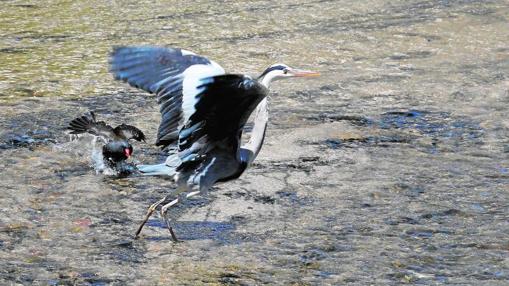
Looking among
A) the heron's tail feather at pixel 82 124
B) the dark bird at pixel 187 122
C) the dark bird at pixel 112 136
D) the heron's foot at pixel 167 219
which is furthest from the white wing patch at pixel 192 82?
the heron's tail feather at pixel 82 124

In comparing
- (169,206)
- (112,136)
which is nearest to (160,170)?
(169,206)

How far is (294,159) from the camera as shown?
7.11 m

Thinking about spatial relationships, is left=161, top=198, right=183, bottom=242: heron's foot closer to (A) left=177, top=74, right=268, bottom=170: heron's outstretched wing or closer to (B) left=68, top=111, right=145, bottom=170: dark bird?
(A) left=177, top=74, right=268, bottom=170: heron's outstretched wing

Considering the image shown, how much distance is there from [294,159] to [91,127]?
4.70 ft

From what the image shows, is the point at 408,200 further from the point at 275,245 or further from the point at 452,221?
the point at 275,245

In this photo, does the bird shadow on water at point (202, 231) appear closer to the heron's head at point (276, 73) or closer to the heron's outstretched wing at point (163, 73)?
the heron's outstretched wing at point (163, 73)

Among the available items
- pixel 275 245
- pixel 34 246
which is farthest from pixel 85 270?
pixel 275 245

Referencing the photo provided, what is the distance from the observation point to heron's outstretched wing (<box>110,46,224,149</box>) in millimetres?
5660

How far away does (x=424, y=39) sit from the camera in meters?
10.6

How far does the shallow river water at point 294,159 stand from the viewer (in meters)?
5.38

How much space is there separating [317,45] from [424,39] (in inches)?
47.1

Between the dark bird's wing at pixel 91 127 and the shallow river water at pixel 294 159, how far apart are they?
0.23 m

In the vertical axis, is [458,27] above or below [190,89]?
below

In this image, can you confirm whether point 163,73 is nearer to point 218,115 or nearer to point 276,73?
point 218,115
